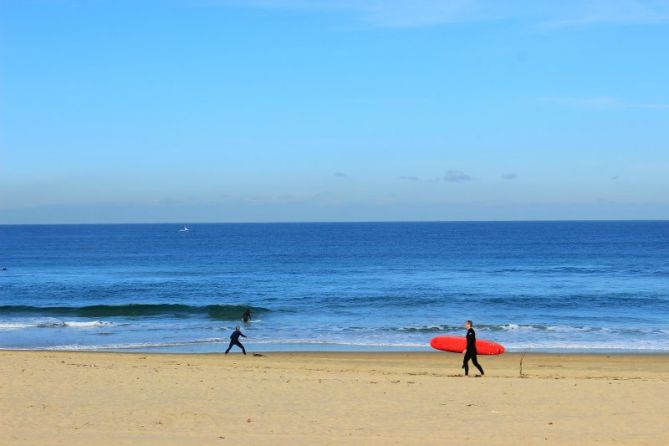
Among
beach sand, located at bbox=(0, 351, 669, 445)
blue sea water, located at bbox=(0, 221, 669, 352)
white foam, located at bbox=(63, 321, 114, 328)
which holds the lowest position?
white foam, located at bbox=(63, 321, 114, 328)

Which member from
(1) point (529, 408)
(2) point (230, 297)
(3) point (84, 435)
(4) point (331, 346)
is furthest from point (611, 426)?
(2) point (230, 297)

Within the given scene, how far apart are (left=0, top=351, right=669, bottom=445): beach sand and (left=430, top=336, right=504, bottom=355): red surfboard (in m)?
2.91

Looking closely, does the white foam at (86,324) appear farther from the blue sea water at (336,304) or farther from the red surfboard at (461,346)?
the red surfboard at (461,346)

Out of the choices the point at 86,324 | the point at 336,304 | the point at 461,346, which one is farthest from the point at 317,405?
the point at 336,304

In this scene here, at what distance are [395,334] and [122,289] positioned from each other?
2536 cm

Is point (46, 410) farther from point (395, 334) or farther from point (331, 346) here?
point (395, 334)

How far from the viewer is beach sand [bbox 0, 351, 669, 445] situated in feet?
39.3

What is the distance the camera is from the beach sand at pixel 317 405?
1199cm

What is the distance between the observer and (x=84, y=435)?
38.9ft

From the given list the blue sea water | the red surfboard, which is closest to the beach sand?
the red surfboard

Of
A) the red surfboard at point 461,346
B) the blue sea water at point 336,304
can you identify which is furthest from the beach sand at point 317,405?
the blue sea water at point 336,304

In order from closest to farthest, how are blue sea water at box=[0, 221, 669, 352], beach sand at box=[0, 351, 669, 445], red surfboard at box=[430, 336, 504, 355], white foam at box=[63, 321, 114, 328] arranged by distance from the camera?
1. beach sand at box=[0, 351, 669, 445]
2. red surfboard at box=[430, 336, 504, 355]
3. blue sea water at box=[0, 221, 669, 352]
4. white foam at box=[63, 321, 114, 328]

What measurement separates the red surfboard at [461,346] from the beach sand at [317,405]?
9.54 feet

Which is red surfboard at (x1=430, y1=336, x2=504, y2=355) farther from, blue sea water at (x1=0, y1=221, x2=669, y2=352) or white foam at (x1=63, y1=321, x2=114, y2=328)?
white foam at (x1=63, y1=321, x2=114, y2=328)
